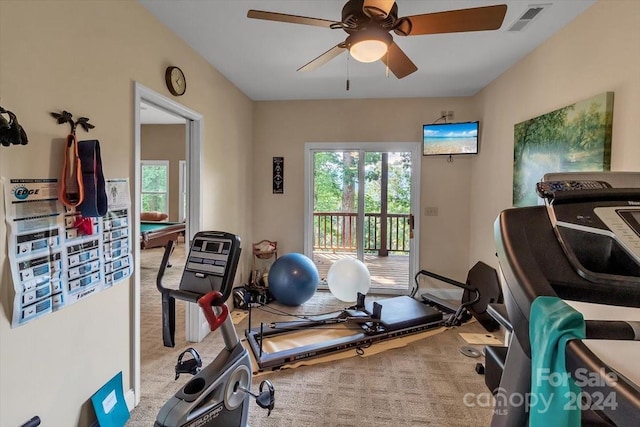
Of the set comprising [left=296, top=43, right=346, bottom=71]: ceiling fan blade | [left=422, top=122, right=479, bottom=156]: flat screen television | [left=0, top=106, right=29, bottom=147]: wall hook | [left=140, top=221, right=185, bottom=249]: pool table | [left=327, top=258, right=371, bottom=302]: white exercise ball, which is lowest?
[left=327, top=258, right=371, bottom=302]: white exercise ball

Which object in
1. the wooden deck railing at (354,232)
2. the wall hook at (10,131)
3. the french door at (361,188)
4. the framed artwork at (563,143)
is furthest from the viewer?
the wooden deck railing at (354,232)

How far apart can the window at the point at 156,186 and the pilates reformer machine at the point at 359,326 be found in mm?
5446

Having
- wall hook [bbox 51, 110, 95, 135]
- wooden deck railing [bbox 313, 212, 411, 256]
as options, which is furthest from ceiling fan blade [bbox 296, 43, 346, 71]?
wooden deck railing [bbox 313, 212, 411, 256]

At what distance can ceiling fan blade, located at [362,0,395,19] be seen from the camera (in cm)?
149

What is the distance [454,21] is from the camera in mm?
1656

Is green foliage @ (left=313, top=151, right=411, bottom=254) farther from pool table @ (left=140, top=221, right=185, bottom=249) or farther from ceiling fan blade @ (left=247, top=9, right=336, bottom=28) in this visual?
ceiling fan blade @ (left=247, top=9, right=336, bottom=28)

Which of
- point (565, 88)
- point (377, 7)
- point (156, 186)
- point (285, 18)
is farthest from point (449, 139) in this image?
point (156, 186)

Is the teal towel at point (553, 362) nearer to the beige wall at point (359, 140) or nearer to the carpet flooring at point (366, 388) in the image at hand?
the carpet flooring at point (366, 388)

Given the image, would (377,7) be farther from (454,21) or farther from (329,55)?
(329,55)

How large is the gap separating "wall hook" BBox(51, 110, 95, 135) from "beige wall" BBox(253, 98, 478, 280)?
2861 millimetres

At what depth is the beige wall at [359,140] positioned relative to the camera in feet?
13.9

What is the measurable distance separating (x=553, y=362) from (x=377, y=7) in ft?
5.17

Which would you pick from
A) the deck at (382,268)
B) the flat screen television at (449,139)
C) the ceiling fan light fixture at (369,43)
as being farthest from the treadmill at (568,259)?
the deck at (382,268)

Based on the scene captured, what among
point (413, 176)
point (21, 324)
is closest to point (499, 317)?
point (21, 324)
